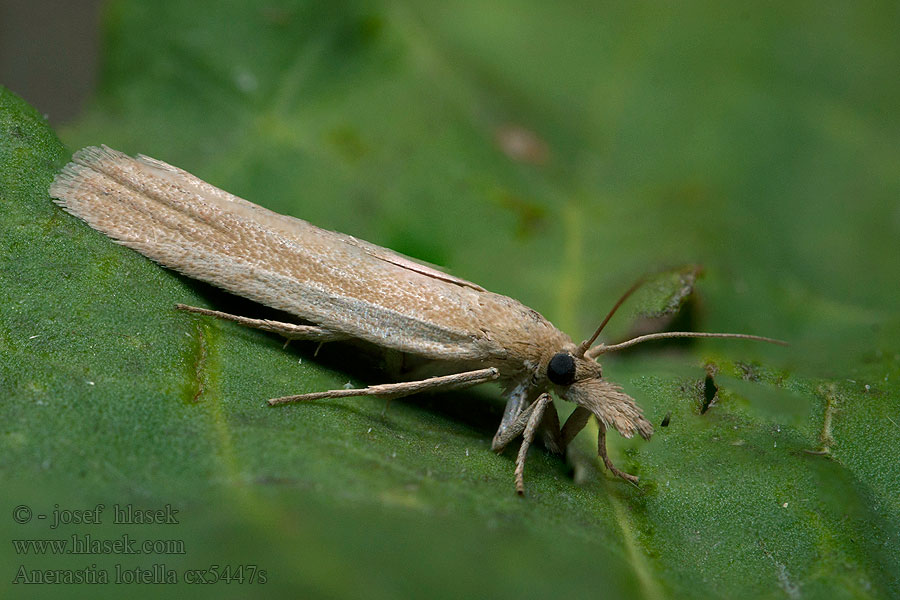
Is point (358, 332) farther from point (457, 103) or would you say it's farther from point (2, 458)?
point (457, 103)

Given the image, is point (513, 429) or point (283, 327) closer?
point (283, 327)

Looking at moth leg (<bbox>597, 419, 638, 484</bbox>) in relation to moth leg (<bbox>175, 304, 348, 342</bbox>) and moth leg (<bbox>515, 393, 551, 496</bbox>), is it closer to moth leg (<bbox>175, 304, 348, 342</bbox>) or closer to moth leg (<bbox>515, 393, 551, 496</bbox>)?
moth leg (<bbox>515, 393, 551, 496</bbox>)

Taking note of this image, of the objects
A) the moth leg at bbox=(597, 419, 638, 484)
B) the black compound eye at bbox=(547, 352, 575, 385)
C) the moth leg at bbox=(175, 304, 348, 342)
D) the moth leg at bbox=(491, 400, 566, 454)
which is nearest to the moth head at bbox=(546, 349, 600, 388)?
the black compound eye at bbox=(547, 352, 575, 385)

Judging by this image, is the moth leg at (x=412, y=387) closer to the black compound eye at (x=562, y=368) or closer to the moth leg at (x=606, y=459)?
the black compound eye at (x=562, y=368)

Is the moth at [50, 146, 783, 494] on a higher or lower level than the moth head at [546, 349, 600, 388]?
lower

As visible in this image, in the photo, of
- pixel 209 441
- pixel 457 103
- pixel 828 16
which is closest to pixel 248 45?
pixel 457 103

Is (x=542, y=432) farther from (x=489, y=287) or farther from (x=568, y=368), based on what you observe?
(x=489, y=287)

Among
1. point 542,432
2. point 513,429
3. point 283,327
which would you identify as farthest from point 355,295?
point 542,432
